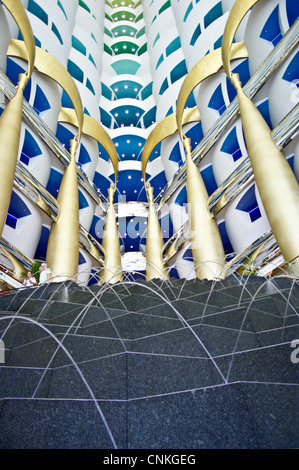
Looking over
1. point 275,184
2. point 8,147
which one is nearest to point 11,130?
point 8,147

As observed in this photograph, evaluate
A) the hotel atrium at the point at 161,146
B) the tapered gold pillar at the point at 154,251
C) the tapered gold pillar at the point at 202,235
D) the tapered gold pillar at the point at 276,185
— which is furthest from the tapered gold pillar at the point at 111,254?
the tapered gold pillar at the point at 276,185

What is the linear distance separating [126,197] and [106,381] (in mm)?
24109

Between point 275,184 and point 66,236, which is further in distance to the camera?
point 66,236

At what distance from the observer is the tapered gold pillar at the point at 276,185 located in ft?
27.6

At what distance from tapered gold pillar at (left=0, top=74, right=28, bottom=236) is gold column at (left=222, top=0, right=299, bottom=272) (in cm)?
775

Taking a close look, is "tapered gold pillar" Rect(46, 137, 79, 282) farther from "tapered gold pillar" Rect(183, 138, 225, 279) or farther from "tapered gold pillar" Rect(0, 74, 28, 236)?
"tapered gold pillar" Rect(183, 138, 225, 279)

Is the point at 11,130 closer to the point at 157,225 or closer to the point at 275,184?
the point at 275,184

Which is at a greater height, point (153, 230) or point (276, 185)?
point (153, 230)

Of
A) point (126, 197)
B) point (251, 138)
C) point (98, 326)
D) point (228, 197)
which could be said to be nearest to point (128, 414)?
point (98, 326)

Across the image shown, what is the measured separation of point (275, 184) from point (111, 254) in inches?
441

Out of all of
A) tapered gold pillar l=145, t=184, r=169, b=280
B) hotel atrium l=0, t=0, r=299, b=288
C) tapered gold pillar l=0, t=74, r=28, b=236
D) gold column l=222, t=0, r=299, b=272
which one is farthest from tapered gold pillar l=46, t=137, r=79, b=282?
gold column l=222, t=0, r=299, b=272

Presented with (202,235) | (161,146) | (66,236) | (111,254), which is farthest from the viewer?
(161,146)

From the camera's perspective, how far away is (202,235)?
13219 mm

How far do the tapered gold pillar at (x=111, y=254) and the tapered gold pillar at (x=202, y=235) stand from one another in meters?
5.62
